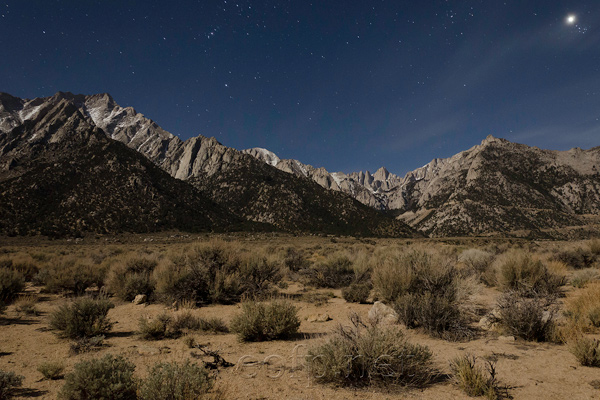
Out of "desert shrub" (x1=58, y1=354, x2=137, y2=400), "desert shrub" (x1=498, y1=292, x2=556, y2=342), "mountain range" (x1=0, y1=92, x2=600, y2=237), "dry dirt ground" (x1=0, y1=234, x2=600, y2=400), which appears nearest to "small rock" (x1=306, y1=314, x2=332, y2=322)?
"dry dirt ground" (x1=0, y1=234, x2=600, y2=400)

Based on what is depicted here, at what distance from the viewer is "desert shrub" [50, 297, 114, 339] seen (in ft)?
21.4

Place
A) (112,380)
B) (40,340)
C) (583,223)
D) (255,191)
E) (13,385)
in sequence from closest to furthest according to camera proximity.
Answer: (112,380) → (13,385) → (40,340) → (583,223) → (255,191)

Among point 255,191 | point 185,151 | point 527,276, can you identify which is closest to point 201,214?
point 255,191

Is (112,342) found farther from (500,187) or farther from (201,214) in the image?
(500,187)

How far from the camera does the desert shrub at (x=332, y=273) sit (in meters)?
13.6

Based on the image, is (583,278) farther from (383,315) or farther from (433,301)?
(383,315)

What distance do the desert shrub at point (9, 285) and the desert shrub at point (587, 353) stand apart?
53.4ft

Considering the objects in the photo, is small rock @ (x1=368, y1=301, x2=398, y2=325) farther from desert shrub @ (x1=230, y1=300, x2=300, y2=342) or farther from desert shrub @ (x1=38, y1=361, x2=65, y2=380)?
desert shrub @ (x1=38, y1=361, x2=65, y2=380)

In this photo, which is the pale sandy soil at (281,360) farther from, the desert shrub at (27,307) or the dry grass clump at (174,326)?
the desert shrub at (27,307)

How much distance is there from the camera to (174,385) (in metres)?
3.25

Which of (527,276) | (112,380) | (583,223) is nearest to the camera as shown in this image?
(112,380)

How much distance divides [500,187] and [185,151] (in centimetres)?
16647

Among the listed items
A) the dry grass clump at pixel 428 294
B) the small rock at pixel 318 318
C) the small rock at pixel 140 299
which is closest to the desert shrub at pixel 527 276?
the dry grass clump at pixel 428 294

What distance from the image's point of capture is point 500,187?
116 m
